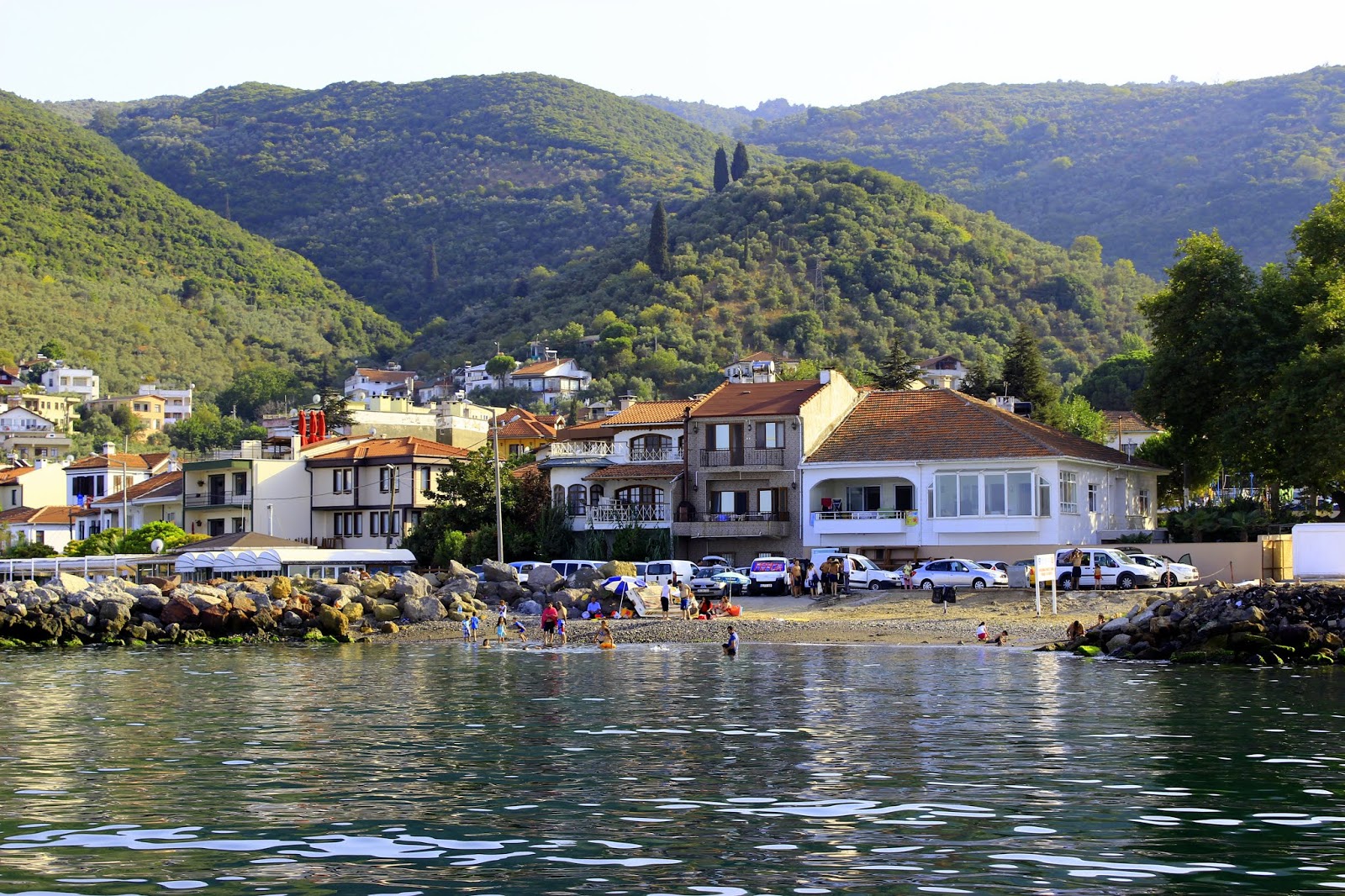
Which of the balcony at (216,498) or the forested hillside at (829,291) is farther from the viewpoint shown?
the forested hillside at (829,291)

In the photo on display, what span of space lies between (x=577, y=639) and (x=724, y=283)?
111958 millimetres

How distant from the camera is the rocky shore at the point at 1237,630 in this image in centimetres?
3919

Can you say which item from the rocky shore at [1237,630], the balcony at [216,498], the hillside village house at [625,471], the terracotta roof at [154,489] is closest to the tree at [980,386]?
the hillside village house at [625,471]

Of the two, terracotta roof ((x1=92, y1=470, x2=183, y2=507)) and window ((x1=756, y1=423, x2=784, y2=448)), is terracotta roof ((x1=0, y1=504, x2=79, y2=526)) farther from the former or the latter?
window ((x1=756, y1=423, x2=784, y2=448))

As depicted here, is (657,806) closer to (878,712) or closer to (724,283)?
(878,712)

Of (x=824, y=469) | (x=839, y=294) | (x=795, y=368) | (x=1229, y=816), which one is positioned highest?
(x=839, y=294)

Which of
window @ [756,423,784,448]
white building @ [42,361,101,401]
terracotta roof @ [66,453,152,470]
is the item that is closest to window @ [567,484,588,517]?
window @ [756,423,784,448]

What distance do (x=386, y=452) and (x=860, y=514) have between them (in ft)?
91.5

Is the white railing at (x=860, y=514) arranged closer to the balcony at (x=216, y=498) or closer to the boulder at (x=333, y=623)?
the boulder at (x=333, y=623)

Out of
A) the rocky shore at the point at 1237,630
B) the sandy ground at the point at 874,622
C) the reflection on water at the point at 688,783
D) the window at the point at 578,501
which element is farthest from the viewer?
the window at the point at 578,501

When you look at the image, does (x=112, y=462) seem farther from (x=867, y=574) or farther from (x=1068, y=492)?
(x=1068, y=492)

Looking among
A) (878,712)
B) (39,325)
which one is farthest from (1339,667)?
(39,325)

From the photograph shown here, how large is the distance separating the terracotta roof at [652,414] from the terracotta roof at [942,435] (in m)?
A: 7.98

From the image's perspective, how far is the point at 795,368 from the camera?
120062mm
